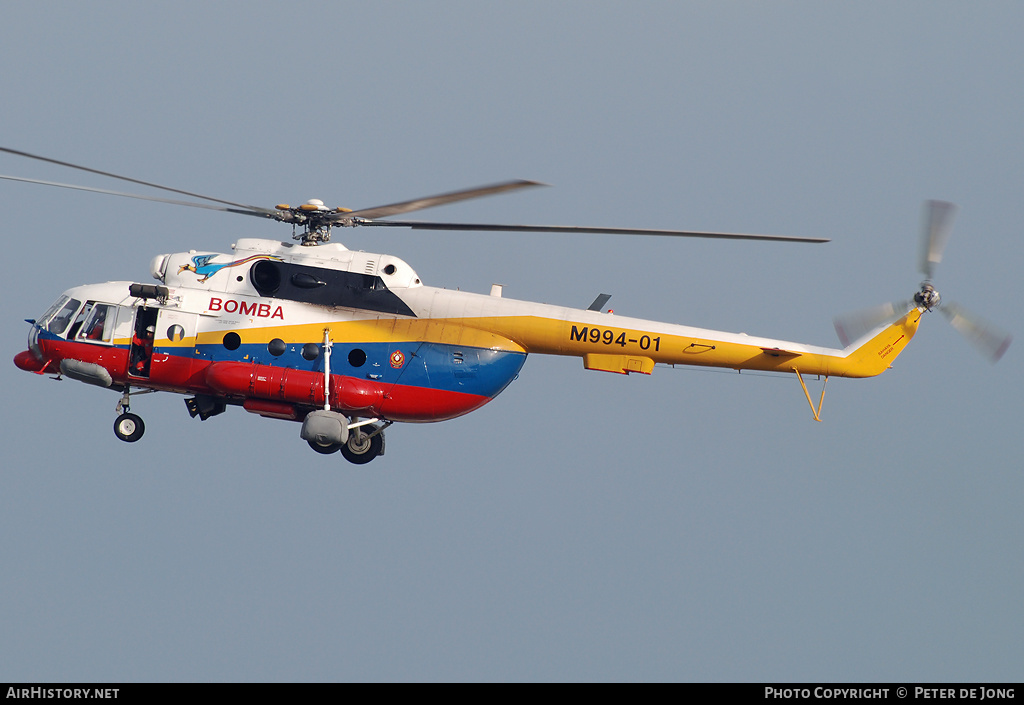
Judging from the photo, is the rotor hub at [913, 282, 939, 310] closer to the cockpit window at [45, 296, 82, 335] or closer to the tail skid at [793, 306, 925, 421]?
the tail skid at [793, 306, 925, 421]

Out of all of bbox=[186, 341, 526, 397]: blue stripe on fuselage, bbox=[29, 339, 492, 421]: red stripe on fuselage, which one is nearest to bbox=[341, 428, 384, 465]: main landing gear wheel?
bbox=[29, 339, 492, 421]: red stripe on fuselage

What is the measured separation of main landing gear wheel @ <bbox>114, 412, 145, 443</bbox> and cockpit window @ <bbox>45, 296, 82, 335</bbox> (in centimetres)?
196

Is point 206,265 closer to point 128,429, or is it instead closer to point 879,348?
point 128,429

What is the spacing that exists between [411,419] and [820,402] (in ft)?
23.0

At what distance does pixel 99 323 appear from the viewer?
24.0 m

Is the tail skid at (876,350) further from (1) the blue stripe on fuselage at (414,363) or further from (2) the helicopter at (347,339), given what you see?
(1) the blue stripe on fuselage at (414,363)

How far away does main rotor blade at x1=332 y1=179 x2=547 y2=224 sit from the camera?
1875 centimetres

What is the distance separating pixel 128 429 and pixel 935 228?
47.0ft

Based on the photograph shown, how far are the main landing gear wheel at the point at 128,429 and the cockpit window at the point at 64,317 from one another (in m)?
1.96

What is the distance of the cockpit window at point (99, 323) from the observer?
23.9 m

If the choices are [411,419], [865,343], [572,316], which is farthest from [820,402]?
[411,419]

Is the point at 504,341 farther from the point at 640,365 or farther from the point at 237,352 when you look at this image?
the point at 237,352

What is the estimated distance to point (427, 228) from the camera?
21734mm

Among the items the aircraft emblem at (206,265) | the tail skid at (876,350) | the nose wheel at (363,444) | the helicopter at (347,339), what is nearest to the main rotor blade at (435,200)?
the helicopter at (347,339)
